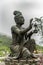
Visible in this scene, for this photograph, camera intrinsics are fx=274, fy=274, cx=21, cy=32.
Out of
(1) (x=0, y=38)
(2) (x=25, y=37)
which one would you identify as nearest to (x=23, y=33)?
(2) (x=25, y=37)

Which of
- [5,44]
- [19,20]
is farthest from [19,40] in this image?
[5,44]

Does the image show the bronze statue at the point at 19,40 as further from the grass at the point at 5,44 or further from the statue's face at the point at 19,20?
the grass at the point at 5,44

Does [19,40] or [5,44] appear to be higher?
[19,40]

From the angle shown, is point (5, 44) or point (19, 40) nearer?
point (19, 40)

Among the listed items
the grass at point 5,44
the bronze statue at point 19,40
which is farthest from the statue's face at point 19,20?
the grass at point 5,44

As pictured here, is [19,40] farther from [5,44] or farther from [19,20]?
[5,44]

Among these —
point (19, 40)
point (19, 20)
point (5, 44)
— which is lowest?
point (5, 44)

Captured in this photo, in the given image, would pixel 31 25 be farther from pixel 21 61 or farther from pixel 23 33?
pixel 21 61

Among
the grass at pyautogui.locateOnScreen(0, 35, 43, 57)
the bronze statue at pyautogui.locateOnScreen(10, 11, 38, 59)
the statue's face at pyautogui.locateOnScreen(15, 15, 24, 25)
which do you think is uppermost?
the statue's face at pyautogui.locateOnScreen(15, 15, 24, 25)

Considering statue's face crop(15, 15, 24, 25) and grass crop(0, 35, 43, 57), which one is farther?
grass crop(0, 35, 43, 57)

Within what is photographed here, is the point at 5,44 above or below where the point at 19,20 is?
below

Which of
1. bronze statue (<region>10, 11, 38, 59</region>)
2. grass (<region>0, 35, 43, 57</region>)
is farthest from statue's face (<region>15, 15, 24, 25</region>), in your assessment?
grass (<region>0, 35, 43, 57</region>)

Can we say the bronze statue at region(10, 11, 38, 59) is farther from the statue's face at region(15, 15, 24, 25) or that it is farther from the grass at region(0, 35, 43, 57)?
the grass at region(0, 35, 43, 57)

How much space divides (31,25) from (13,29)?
1.56 feet
